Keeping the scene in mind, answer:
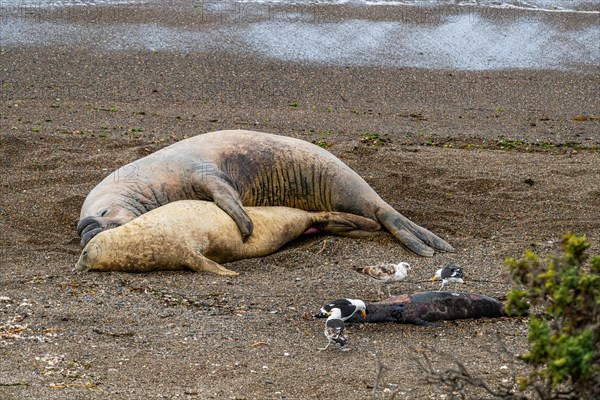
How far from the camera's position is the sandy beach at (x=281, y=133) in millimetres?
5137

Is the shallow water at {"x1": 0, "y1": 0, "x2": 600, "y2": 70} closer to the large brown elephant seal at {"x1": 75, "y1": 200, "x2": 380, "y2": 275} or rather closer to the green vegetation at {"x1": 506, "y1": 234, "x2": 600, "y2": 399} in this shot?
the large brown elephant seal at {"x1": 75, "y1": 200, "x2": 380, "y2": 275}

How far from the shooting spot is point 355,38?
50.5 ft

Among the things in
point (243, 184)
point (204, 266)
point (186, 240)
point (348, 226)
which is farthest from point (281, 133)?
point (204, 266)

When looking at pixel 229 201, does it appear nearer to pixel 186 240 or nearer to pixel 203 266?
pixel 186 240

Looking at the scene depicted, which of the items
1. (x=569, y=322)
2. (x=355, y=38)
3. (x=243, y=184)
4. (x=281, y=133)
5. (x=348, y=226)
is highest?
(x=569, y=322)

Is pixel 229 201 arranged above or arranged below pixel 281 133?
above

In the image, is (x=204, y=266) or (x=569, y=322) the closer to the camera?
(x=569, y=322)

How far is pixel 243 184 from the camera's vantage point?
853cm

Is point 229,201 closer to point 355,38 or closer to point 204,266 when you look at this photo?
point 204,266

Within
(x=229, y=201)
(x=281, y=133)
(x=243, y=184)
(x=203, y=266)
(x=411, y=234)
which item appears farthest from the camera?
(x=281, y=133)

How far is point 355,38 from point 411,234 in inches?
311

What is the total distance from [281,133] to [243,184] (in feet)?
8.68

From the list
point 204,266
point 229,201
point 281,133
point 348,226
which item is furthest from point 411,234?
point 281,133

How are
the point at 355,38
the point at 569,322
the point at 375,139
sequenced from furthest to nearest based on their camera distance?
the point at 355,38, the point at 375,139, the point at 569,322
